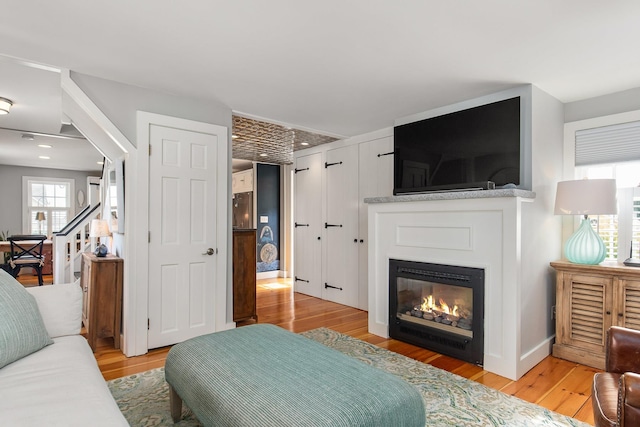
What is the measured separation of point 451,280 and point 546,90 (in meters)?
1.85

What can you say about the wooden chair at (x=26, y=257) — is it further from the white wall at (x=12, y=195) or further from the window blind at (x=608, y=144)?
the window blind at (x=608, y=144)

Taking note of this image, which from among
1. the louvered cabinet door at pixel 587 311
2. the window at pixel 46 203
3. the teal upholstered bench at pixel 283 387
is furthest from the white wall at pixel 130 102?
the window at pixel 46 203

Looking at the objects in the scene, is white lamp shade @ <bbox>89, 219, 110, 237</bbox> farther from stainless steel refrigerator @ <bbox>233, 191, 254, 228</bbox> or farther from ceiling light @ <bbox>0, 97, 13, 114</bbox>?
stainless steel refrigerator @ <bbox>233, 191, 254, 228</bbox>

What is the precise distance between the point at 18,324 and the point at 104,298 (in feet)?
5.01

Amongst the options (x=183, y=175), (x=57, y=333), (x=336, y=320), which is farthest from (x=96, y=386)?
(x=336, y=320)

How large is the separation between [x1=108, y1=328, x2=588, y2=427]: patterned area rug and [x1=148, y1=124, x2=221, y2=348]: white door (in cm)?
61

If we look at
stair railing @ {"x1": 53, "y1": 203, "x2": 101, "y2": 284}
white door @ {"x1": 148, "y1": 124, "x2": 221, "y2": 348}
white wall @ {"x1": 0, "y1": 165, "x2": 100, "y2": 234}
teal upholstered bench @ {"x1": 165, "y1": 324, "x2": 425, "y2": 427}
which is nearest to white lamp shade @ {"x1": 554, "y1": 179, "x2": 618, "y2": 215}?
teal upholstered bench @ {"x1": 165, "y1": 324, "x2": 425, "y2": 427}

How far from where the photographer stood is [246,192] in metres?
6.77

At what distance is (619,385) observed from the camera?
4.25 ft

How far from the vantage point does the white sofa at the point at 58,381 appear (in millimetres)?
1170

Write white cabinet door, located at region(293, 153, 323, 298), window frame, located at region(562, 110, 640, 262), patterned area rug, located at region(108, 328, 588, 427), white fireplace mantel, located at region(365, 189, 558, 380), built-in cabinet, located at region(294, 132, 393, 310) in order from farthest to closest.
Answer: white cabinet door, located at region(293, 153, 323, 298)
built-in cabinet, located at region(294, 132, 393, 310)
window frame, located at region(562, 110, 640, 262)
white fireplace mantel, located at region(365, 189, 558, 380)
patterned area rug, located at region(108, 328, 588, 427)

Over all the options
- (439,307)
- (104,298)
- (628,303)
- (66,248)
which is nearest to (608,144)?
(628,303)

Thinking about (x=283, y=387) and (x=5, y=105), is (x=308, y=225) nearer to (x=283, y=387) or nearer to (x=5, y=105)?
(x=5, y=105)

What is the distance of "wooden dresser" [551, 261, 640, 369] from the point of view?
2.65m
